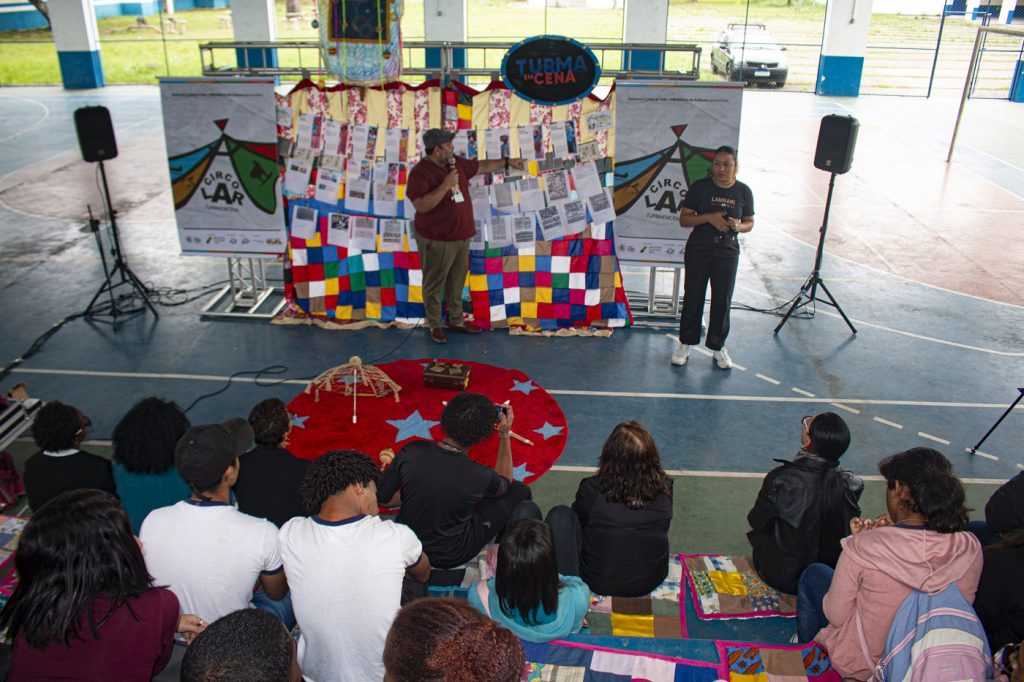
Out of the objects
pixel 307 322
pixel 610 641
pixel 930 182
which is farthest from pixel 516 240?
pixel 930 182

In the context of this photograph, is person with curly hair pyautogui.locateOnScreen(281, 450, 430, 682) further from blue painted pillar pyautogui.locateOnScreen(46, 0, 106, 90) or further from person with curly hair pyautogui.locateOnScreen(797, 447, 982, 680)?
blue painted pillar pyautogui.locateOnScreen(46, 0, 106, 90)

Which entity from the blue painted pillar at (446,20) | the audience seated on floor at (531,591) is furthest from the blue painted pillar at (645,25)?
the audience seated on floor at (531,591)

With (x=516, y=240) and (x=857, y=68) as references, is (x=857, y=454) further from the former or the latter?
(x=857, y=68)

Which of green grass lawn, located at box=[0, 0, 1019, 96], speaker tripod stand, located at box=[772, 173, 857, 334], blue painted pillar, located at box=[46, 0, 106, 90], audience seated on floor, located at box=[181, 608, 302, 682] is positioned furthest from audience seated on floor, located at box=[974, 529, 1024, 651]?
blue painted pillar, located at box=[46, 0, 106, 90]

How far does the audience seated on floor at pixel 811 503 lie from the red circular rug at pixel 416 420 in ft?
5.90

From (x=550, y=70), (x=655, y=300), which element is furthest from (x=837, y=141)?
(x=550, y=70)

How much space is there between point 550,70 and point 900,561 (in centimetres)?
496

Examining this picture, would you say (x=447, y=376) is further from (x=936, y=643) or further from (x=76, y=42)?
(x=76, y=42)

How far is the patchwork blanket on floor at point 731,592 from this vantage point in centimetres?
404

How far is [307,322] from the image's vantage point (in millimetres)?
7570

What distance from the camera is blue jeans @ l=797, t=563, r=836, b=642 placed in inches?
143

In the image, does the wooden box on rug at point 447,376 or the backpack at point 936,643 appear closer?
the backpack at point 936,643

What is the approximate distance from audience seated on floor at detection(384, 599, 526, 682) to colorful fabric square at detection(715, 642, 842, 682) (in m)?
1.82

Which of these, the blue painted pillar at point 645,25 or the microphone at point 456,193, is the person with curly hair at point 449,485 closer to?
the microphone at point 456,193
